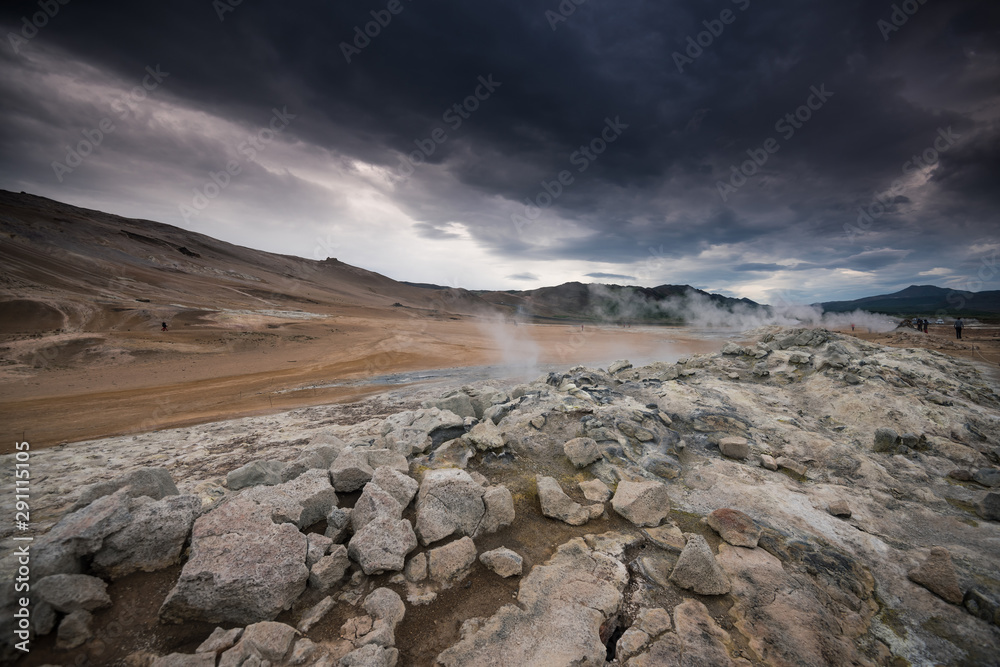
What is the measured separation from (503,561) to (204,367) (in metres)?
22.2

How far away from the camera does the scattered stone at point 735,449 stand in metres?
6.35

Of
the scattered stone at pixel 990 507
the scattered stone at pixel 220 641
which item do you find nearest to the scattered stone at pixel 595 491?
the scattered stone at pixel 220 641

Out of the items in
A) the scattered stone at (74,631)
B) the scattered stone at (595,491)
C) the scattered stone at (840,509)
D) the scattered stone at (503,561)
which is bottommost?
the scattered stone at (74,631)

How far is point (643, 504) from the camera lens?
15.1ft

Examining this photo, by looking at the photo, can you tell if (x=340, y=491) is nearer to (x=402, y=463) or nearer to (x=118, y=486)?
(x=402, y=463)

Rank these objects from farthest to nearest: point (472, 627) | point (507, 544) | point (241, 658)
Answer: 1. point (507, 544)
2. point (472, 627)
3. point (241, 658)

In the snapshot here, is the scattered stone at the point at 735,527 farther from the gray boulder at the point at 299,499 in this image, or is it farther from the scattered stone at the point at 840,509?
the gray boulder at the point at 299,499

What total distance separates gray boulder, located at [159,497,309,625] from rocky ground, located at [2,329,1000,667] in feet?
0.06

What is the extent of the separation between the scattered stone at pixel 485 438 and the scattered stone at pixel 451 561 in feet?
7.62

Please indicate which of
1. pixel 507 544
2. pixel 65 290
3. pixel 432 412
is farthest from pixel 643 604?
pixel 65 290

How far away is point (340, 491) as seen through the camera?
16.1 ft

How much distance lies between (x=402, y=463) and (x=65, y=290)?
4069 cm

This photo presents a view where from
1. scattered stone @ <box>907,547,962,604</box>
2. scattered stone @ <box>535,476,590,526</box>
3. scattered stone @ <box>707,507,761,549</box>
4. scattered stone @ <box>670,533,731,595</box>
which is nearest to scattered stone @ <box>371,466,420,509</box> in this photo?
scattered stone @ <box>535,476,590,526</box>

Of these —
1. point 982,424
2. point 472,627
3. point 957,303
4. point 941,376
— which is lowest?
Answer: point 472,627
